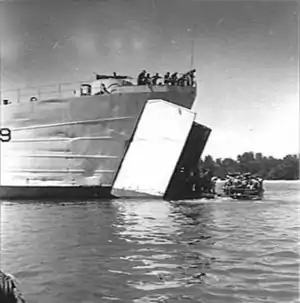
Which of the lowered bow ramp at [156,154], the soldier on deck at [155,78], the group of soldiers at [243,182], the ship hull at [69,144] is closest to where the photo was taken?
the group of soldiers at [243,182]

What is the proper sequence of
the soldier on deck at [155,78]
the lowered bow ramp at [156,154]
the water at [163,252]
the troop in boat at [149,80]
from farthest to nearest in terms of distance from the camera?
1. the lowered bow ramp at [156,154]
2. the soldier on deck at [155,78]
3. the troop in boat at [149,80]
4. the water at [163,252]

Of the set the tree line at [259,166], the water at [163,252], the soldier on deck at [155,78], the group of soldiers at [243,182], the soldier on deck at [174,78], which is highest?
the soldier on deck at [155,78]

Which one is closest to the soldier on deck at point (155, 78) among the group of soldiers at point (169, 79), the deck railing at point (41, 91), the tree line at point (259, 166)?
the group of soldiers at point (169, 79)

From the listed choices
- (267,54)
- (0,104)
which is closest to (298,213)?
(267,54)

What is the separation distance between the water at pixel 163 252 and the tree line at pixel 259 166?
5 centimetres

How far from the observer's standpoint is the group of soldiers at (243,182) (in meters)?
2.37

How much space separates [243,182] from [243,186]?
0.07 feet

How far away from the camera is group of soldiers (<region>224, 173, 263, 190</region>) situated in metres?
2.37

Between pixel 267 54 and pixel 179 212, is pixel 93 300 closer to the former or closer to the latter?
pixel 179 212

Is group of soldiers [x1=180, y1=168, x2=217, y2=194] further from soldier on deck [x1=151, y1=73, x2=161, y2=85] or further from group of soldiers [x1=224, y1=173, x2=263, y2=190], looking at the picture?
soldier on deck [x1=151, y1=73, x2=161, y2=85]

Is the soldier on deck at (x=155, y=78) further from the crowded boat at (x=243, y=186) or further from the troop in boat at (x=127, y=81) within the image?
the crowded boat at (x=243, y=186)

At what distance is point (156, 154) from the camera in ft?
9.49

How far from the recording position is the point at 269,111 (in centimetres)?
233

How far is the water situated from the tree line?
5 cm
